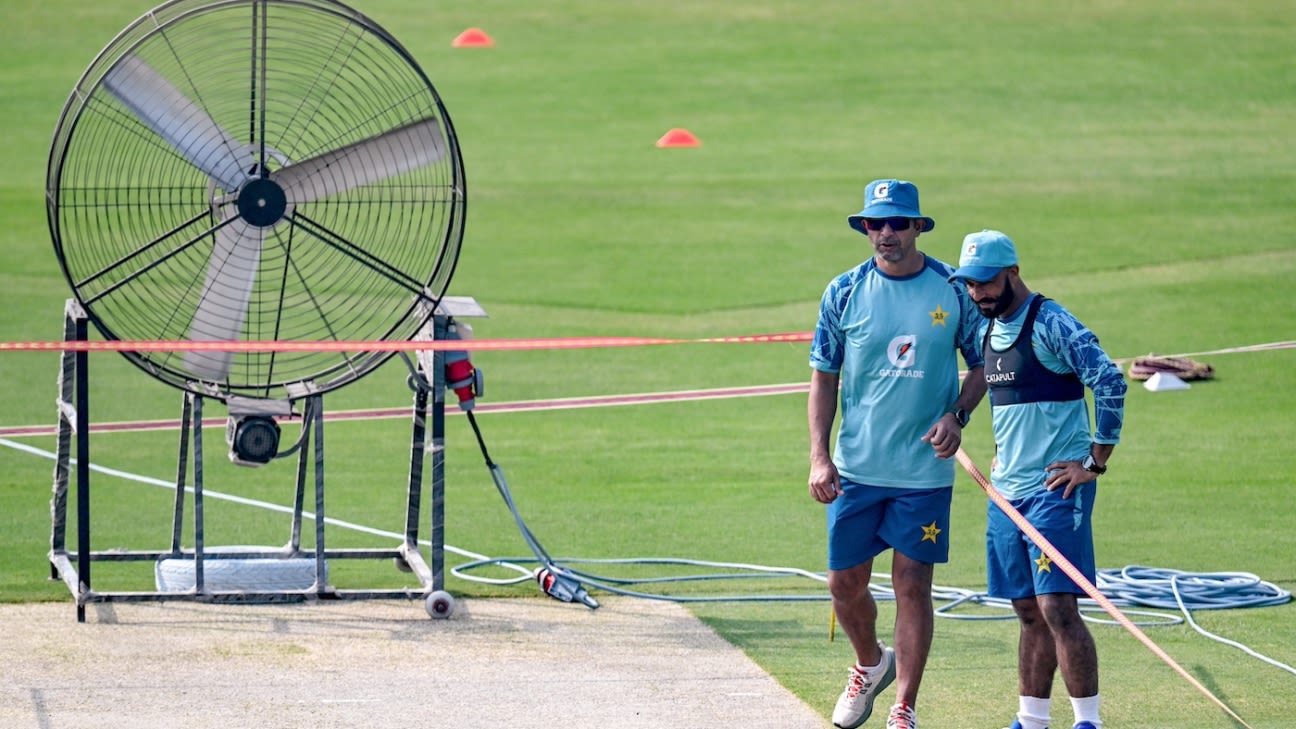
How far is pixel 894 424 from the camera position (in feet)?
22.6

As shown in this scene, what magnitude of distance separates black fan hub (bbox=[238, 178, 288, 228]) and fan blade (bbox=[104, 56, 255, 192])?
0.07 meters

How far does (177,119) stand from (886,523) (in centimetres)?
361

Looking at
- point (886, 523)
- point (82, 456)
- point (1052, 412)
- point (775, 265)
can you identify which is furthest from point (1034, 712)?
point (775, 265)

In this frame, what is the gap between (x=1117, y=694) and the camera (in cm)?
736

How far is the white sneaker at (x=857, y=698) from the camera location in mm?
6934

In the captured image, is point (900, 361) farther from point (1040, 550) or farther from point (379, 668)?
point (379, 668)

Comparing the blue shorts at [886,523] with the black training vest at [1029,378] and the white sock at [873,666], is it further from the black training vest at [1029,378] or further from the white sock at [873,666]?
the black training vest at [1029,378]

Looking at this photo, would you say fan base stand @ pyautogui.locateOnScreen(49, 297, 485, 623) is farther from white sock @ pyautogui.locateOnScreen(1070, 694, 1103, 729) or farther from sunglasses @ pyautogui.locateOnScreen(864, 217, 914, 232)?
white sock @ pyautogui.locateOnScreen(1070, 694, 1103, 729)

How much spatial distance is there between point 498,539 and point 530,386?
168 inches

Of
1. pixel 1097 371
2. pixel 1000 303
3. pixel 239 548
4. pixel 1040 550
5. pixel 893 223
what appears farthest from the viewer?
pixel 239 548

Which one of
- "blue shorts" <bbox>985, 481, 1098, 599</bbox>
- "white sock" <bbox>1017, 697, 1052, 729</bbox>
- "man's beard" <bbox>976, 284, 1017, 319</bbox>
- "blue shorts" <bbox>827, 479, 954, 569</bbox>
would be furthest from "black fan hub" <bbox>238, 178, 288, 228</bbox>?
"white sock" <bbox>1017, 697, 1052, 729</bbox>

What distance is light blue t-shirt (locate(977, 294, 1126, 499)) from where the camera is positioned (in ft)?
21.3

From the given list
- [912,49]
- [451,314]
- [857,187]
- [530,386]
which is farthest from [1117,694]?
[912,49]

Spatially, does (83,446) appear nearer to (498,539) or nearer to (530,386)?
(498,539)
